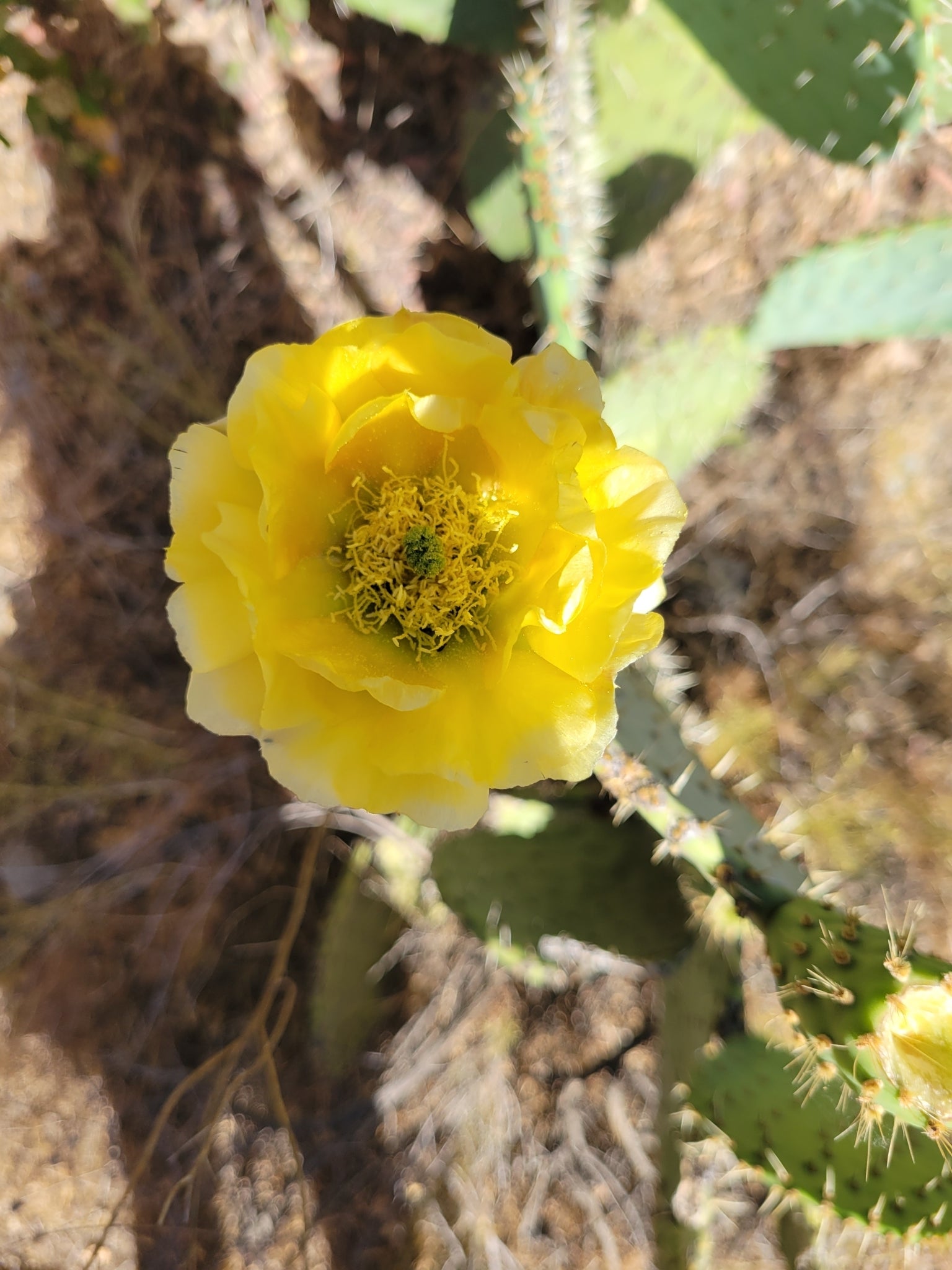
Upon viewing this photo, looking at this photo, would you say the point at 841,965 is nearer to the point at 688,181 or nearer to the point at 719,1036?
the point at 719,1036

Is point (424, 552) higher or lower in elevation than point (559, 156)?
lower

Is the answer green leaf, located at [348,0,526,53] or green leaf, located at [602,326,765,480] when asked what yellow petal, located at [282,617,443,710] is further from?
green leaf, located at [348,0,526,53]

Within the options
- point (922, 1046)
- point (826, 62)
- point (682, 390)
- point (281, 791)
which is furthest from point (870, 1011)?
point (281, 791)

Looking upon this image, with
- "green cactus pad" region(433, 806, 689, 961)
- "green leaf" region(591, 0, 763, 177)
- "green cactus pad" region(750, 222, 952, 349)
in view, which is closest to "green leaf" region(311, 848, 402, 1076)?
"green cactus pad" region(433, 806, 689, 961)

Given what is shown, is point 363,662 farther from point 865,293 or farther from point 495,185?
point 495,185

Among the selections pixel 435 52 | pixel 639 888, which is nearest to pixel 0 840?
pixel 639 888

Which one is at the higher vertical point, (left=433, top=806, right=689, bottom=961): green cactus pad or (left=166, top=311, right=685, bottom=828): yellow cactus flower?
(left=166, top=311, right=685, bottom=828): yellow cactus flower
